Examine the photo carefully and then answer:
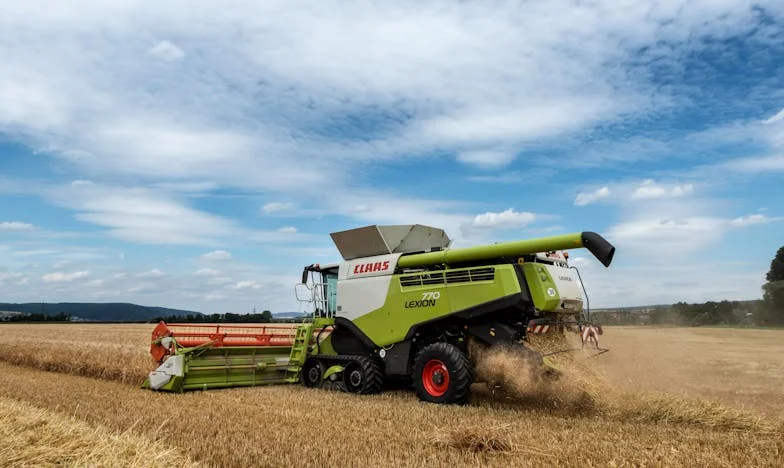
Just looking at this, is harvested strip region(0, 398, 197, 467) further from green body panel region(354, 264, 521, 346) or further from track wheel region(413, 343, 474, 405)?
green body panel region(354, 264, 521, 346)

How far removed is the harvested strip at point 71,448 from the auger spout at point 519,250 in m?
4.92

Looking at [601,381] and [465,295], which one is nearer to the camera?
[601,381]

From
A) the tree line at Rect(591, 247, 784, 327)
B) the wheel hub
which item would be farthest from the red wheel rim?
the tree line at Rect(591, 247, 784, 327)

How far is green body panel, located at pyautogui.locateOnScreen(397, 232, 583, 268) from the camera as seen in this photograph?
302 inches

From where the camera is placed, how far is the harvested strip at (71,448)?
14.4ft

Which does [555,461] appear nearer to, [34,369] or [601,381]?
[601,381]

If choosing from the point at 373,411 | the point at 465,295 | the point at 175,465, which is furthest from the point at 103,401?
the point at 465,295

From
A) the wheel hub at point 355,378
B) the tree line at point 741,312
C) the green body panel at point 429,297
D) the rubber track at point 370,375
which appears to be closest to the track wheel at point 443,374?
the green body panel at point 429,297

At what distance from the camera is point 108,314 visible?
470 ft

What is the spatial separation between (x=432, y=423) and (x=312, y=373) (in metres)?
4.57

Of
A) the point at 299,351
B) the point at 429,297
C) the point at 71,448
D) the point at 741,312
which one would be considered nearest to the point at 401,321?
the point at 429,297

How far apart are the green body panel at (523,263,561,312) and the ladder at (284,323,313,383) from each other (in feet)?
14.9

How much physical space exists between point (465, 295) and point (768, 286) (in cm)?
4348

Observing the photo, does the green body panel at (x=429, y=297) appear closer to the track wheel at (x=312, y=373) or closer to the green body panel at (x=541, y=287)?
the green body panel at (x=541, y=287)
